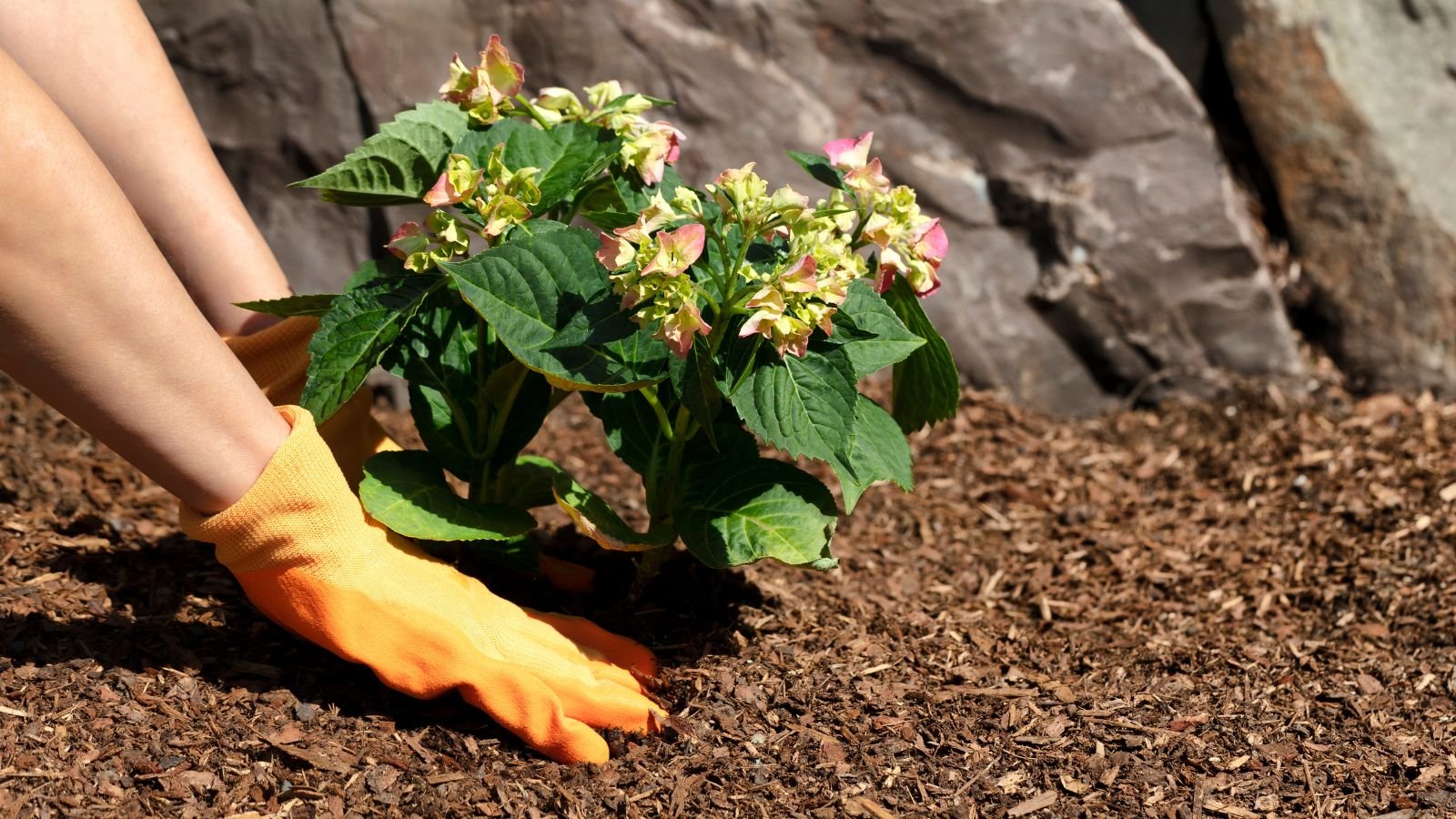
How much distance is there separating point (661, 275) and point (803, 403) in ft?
0.82

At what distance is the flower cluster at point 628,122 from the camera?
182cm

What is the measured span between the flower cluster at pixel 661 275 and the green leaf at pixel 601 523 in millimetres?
329

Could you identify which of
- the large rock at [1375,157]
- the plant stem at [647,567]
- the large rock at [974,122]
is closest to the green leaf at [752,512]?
the plant stem at [647,567]

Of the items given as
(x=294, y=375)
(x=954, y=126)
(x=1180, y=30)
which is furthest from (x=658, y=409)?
(x=1180, y=30)

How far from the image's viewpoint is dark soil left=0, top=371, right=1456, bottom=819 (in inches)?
67.6

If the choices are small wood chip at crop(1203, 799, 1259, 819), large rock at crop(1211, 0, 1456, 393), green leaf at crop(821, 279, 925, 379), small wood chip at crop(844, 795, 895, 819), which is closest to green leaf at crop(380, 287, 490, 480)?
green leaf at crop(821, 279, 925, 379)

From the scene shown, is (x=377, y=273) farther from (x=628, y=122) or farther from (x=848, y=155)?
(x=848, y=155)

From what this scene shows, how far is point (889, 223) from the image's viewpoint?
68.6 inches

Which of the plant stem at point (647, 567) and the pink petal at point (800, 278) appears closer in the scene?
the pink petal at point (800, 278)

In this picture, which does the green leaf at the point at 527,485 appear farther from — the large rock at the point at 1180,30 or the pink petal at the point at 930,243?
the large rock at the point at 1180,30

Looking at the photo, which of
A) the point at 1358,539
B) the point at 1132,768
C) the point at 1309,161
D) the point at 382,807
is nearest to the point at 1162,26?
the point at 1309,161

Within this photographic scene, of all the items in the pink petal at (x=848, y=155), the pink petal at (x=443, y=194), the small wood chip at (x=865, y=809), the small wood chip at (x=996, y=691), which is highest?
the pink petal at (x=443, y=194)

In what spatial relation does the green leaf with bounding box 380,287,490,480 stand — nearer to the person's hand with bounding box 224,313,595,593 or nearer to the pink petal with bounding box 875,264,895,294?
the person's hand with bounding box 224,313,595,593

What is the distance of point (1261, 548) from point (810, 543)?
4.25 ft
